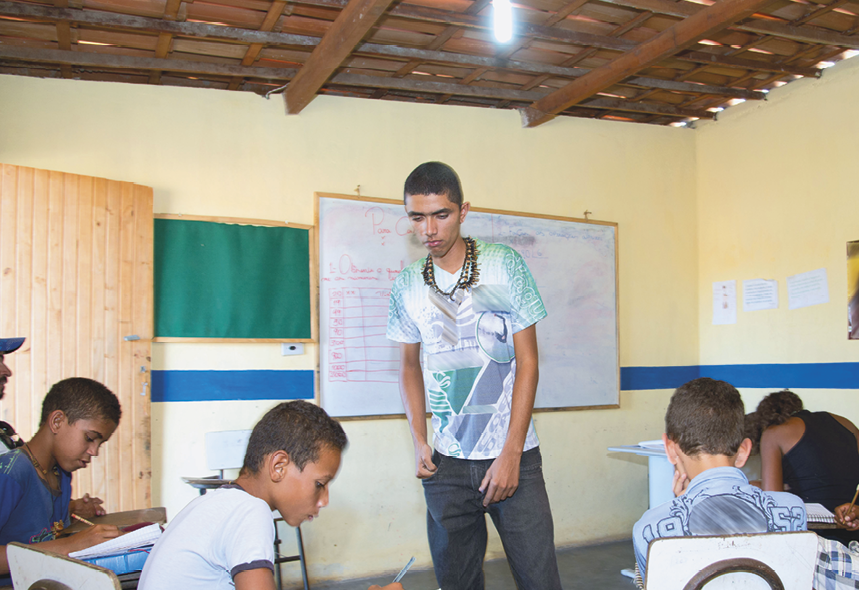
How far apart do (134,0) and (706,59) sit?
10.2ft

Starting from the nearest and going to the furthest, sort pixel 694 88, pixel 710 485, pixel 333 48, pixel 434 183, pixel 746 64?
pixel 710 485 < pixel 434 183 < pixel 333 48 < pixel 746 64 < pixel 694 88

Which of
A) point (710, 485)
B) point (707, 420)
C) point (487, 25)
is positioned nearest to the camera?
point (710, 485)

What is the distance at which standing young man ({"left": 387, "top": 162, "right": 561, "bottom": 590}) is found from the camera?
199 centimetres

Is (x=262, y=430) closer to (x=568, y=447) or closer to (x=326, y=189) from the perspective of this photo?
(x=326, y=189)

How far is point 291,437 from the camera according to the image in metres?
1.46

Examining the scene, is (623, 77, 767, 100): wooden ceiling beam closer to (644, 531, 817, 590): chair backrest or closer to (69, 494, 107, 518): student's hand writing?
(644, 531, 817, 590): chair backrest

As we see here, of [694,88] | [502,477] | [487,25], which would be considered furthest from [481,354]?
[694,88]

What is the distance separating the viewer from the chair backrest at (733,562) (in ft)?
4.24

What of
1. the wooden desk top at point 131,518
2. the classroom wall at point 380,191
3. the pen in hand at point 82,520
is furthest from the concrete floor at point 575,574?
the pen in hand at point 82,520

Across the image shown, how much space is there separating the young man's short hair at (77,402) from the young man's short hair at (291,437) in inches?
36.5

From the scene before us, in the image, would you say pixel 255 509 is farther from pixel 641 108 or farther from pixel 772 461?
pixel 641 108

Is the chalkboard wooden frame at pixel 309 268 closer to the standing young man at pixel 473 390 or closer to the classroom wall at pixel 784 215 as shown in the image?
the standing young man at pixel 473 390

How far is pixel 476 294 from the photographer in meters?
2.10

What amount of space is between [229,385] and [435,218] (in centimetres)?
234
